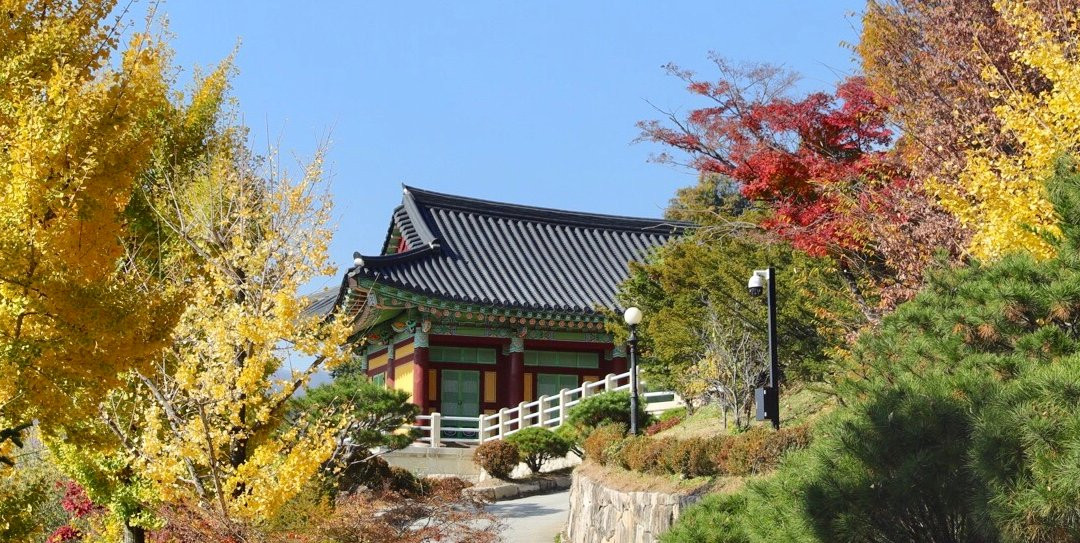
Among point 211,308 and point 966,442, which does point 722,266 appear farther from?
point 966,442

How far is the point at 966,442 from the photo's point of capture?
666 centimetres

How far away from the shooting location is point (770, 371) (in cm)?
1352

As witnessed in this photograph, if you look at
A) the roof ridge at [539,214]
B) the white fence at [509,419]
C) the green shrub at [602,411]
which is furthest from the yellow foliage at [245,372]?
the roof ridge at [539,214]

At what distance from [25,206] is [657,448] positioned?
8.80m

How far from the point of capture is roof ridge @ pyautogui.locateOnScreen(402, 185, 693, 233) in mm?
31828

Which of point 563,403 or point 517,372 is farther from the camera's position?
point 517,372

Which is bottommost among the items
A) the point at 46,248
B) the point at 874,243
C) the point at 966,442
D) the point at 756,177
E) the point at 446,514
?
the point at 446,514

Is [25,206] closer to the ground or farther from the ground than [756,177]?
closer to the ground

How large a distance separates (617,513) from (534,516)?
500 centimetres

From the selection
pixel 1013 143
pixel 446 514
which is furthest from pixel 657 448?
pixel 1013 143

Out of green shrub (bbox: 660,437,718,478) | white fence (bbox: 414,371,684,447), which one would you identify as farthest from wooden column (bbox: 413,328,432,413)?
green shrub (bbox: 660,437,718,478)

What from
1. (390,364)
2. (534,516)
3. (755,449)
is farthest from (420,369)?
(755,449)

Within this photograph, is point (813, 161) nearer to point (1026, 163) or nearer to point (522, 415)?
point (1026, 163)

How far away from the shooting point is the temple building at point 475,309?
27.0m
